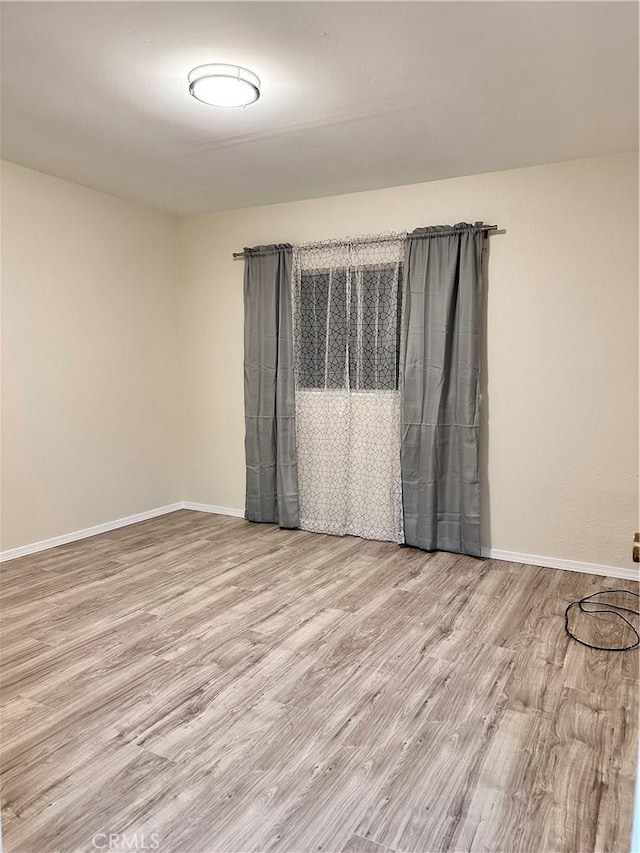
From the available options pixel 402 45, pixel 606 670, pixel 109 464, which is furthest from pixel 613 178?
pixel 109 464

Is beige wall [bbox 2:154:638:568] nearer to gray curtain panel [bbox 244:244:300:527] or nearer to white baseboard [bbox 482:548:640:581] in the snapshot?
white baseboard [bbox 482:548:640:581]

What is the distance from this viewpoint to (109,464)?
463 centimetres

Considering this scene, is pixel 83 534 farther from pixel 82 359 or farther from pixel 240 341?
pixel 240 341

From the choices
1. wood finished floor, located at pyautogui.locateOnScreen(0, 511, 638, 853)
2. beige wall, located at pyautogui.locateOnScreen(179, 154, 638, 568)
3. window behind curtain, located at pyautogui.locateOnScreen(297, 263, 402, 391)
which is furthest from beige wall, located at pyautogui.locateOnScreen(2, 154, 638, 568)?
wood finished floor, located at pyautogui.locateOnScreen(0, 511, 638, 853)

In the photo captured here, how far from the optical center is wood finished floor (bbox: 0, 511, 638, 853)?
1.66 metres

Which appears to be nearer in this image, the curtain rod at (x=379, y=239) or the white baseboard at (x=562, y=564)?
the white baseboard at (x=562, y=564)

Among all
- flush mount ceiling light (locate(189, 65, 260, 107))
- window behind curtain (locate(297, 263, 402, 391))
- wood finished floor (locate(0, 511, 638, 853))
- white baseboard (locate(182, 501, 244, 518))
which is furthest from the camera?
white baseboard (locate(182, 501, 244, 518))

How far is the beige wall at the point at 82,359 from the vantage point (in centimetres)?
390

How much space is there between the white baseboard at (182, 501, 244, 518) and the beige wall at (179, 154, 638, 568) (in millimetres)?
2130

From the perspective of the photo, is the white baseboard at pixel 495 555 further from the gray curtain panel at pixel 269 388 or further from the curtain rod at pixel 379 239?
the curtain rod at pixel 379 239

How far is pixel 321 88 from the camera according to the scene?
106 inches

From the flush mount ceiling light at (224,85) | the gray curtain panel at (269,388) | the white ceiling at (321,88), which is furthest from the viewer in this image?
the gray curtain panel at (269,388)

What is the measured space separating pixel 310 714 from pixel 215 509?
3.19 meters

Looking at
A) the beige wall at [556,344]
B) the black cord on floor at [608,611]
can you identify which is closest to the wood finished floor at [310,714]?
the black cord on floor at [608,611]
